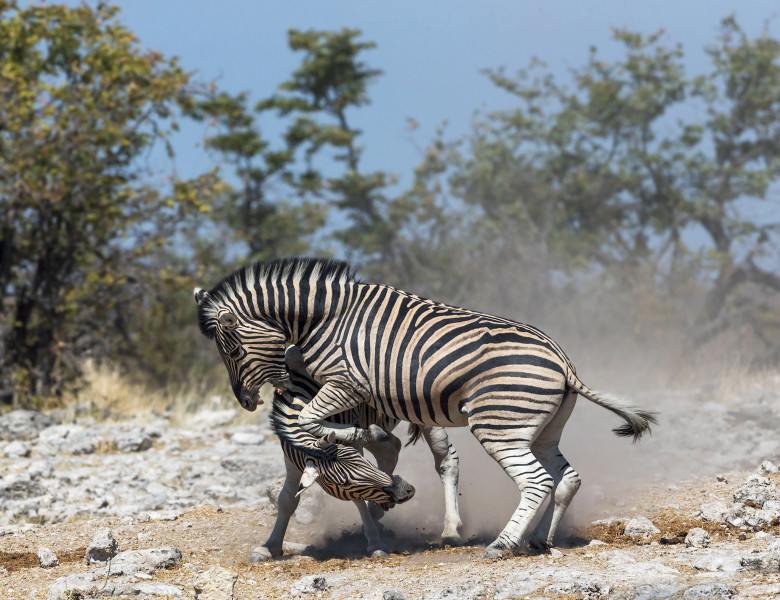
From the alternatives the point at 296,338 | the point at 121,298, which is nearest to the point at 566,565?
the point at 296,338

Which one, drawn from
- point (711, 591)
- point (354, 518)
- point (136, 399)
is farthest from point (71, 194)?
point (711, 591)

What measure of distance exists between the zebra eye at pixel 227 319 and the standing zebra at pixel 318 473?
554 mm

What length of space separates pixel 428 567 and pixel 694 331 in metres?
19.5

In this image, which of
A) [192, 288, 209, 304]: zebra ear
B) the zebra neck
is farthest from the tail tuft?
[192, 288, 209, 304]: zebra ear

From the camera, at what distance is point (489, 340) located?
22.1ft

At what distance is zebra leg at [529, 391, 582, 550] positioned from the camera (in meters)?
6.82

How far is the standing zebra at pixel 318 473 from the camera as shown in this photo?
6723 mm

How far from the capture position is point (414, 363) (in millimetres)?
6812

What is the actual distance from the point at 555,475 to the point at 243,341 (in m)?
2.46

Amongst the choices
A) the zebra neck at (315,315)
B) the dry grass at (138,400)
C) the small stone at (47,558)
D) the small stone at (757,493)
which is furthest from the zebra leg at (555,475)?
the dry grass at (138,400)

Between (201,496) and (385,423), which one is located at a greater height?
(385,423)

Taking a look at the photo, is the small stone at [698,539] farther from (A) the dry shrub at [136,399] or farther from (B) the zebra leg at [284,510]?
(A) the dry shrub at [136,399]

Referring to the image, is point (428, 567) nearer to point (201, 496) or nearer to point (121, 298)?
point (201, 496)

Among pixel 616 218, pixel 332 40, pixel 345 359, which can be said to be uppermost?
pixel 332 40
